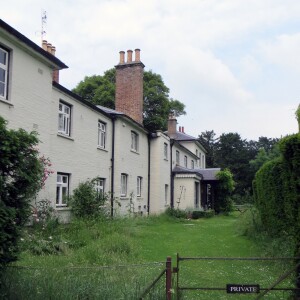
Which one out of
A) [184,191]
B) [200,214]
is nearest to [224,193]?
[184,191]

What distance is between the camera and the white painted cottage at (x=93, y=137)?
1193 cm

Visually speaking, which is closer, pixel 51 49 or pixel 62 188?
pixel 62 188

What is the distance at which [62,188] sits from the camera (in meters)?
15.4

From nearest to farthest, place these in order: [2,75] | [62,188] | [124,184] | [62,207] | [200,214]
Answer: [2,75] < [62,207] < [62,188] < [124,184] < [200,214]

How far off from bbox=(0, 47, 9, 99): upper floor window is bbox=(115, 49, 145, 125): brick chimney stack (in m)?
13.1

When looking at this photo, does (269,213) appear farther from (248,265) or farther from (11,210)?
(11,210)

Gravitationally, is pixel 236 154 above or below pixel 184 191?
above

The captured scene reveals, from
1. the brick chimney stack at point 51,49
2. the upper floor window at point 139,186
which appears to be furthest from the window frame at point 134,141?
the brick chimney stack at point 51,49

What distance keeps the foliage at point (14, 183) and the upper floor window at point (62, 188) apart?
29.2ft

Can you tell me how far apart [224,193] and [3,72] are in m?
24.3

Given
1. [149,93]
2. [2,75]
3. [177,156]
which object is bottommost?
[177,156]

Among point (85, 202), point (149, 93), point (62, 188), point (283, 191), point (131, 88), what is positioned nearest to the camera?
point (283, 191)

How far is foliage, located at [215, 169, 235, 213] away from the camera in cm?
3225

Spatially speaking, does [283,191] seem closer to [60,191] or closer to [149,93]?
[60,191]
